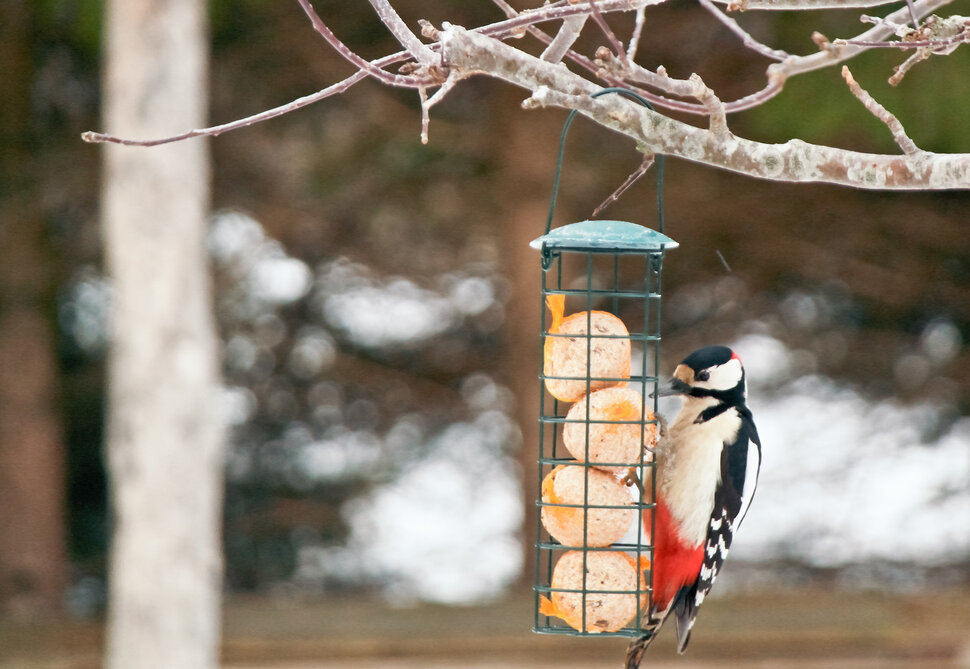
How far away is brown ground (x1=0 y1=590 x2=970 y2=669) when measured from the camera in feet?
16.5

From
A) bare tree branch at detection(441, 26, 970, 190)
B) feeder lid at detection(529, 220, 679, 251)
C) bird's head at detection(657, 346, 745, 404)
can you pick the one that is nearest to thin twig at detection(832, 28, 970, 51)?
bare tree branch at detection(441, 26, 970, 190)

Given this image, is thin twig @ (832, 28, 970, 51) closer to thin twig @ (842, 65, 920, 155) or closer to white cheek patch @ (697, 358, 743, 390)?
thin twig @ (842, 65, 920, 155)

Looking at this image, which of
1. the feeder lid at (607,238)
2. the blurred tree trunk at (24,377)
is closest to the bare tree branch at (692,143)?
the feeder lid at (607,238)

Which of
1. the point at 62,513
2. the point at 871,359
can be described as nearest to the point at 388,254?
the point at 62,513

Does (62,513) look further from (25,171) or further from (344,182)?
(344,182)

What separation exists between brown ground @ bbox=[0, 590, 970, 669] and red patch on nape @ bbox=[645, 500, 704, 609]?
214 cm

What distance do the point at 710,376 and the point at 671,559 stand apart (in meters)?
0.45

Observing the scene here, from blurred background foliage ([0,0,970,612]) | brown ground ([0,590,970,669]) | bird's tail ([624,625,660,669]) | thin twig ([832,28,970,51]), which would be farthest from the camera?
blurred background foliage ([0,0,970,612])

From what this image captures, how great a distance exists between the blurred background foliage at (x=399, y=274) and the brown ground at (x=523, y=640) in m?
1.50

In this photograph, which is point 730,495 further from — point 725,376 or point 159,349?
point 159,349

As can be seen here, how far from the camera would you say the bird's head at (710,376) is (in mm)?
2775

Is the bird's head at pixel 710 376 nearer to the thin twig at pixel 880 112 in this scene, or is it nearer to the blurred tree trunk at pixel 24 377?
the thin twig at pixel 880 112

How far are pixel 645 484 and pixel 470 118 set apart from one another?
429cm

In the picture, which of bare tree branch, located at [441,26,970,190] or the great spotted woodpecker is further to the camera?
the great spotted woodpecker
